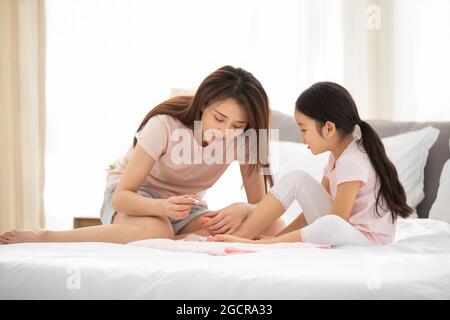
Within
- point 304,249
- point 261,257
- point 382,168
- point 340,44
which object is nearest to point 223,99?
point 382,168

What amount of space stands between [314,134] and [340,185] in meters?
0.24

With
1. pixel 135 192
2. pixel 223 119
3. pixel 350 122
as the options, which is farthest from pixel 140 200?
pixel 350 122

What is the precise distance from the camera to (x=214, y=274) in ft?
3.74

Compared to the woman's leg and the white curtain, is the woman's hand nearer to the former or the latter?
the woman's leg

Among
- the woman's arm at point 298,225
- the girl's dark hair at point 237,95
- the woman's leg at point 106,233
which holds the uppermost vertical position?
the girl's dark hair at point 237,95

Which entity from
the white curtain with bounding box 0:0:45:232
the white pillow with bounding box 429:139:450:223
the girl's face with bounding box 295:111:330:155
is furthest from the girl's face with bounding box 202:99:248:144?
the white curtain with bounding box 0:0:45:232

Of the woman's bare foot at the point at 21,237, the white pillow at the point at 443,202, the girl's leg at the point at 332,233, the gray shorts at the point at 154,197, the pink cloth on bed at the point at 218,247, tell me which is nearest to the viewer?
the pink cloth on bed at the point at 218,247

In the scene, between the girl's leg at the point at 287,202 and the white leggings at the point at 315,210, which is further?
the girl's leg at the point at 287,202

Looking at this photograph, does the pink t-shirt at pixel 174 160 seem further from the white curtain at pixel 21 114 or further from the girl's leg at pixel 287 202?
the white curtain at pixel 21 114

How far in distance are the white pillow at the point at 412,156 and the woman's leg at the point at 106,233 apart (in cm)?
110

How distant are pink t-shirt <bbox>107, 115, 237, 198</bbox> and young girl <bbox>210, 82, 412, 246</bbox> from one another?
0.33 m

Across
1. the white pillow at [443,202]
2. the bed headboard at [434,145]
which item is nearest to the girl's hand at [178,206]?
the white pillow at [443,202]

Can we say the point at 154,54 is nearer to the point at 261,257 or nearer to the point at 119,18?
the point at 119,18

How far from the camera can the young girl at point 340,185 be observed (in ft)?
6.13
